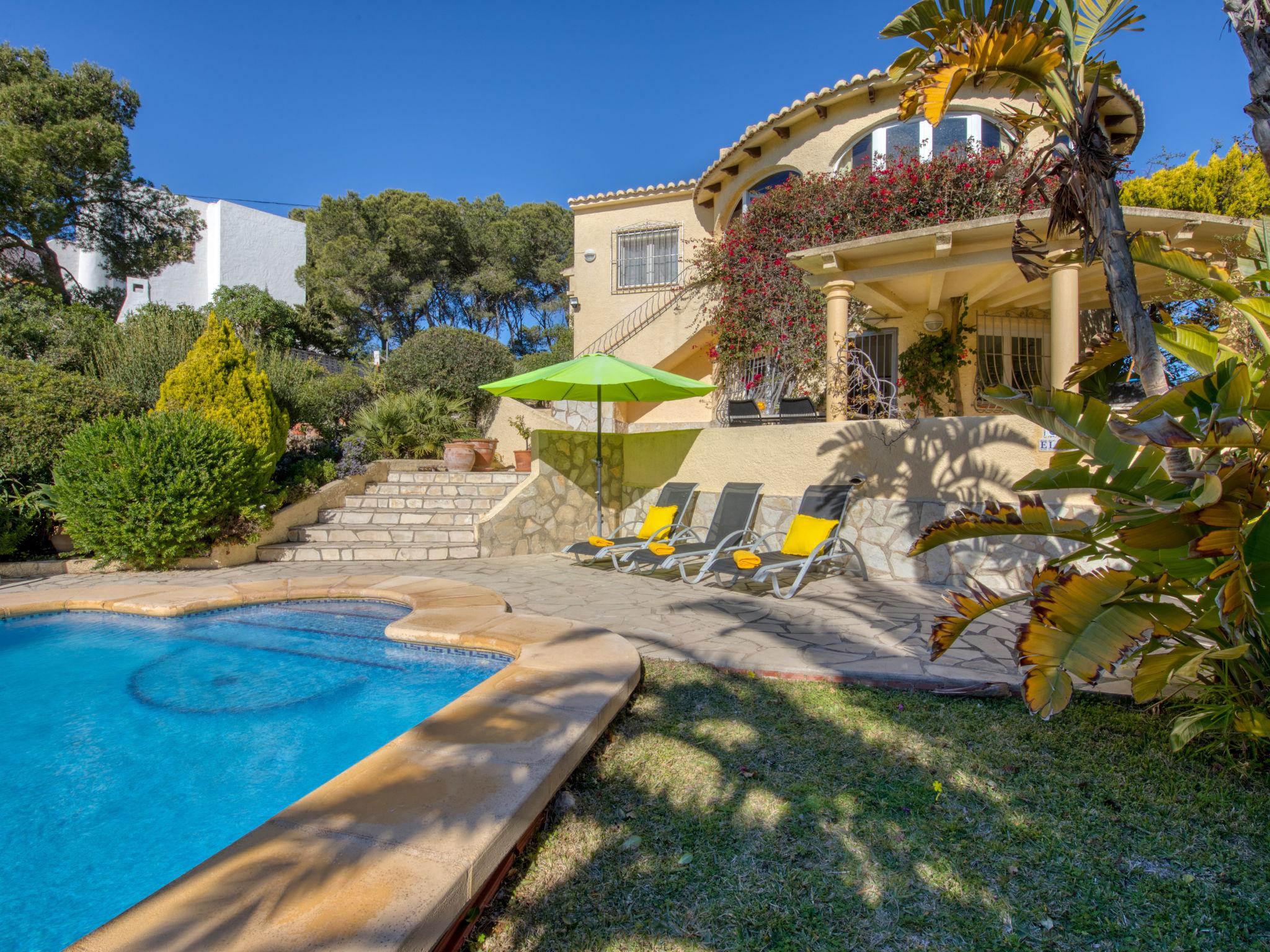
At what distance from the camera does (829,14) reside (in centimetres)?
1345

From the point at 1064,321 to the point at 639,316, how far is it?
38.4ft

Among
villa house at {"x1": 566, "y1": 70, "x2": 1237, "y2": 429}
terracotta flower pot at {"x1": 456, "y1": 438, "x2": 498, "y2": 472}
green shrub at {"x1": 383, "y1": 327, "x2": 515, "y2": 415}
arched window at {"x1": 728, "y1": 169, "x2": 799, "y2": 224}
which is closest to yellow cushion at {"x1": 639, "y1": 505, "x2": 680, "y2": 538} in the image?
villa house at {"x1": 566, "y1": 70, "x2": 1237, "y2": 429}

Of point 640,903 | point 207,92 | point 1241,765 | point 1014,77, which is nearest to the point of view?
point 640,903

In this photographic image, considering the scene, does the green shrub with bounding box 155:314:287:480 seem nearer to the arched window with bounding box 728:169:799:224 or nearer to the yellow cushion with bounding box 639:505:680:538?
the yellow cushion with bounding box 639:505:680:538

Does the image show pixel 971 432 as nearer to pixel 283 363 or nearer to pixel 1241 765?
pixel 1241 765

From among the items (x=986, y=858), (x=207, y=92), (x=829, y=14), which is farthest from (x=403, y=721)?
(x=207, y=92)

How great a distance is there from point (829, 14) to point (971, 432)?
34.5 ft

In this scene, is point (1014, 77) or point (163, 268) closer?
point (1014, 77)

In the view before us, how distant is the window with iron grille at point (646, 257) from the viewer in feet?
59.4

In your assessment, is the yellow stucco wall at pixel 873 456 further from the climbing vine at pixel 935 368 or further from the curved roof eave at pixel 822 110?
the curved roof eave at pixel 822 110

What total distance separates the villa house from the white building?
59.0 feet

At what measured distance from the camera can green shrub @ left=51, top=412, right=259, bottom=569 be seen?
8203mm

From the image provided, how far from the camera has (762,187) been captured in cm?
1534

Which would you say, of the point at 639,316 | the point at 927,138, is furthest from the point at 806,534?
the point at 639,316
